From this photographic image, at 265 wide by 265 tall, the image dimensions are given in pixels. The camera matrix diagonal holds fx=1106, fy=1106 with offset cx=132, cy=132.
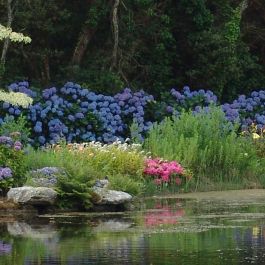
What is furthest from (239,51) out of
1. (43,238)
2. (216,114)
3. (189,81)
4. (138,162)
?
(43,238)

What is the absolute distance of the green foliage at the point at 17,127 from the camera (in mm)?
23906

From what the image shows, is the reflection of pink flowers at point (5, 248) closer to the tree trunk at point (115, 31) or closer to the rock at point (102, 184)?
the rock at point (102, 184)

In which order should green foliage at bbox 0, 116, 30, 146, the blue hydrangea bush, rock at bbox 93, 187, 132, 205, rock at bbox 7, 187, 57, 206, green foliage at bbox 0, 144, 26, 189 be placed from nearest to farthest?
rock at bbox 7, 187, 57, 206 → rock at bbox 93, 187, 132, 205 → green foliage at bbox 0, 144, 26, 189 → green foliage at bbox 0, 116, 30, 146 → the blue hydrangea bush

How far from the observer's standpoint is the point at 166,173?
21.9m

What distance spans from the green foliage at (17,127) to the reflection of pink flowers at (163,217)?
566 centimetres

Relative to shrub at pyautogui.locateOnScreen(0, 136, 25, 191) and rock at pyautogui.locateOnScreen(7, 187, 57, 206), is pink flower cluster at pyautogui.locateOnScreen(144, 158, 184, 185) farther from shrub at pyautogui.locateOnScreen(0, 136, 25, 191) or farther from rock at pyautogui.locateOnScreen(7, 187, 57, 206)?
rock at pyautogui.locateOnScreen(7, 187, 57, 206)

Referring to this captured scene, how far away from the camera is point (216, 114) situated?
79.7 ft

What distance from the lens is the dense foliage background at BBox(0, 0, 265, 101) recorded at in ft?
99.0

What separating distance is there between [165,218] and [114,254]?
4239mm

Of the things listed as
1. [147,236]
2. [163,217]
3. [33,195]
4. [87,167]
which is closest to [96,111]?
[87,167]

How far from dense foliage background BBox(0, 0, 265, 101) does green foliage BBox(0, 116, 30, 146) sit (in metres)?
4.01

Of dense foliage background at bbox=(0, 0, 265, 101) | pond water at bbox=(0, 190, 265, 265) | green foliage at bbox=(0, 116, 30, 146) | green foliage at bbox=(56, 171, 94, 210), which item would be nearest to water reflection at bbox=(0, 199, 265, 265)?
pond water at bbox=(0, 190, 265, 265)

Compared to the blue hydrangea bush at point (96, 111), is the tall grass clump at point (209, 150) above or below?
below

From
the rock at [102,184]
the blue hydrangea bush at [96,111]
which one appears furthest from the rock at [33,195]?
the blue hydrangea bush at [96,111]
